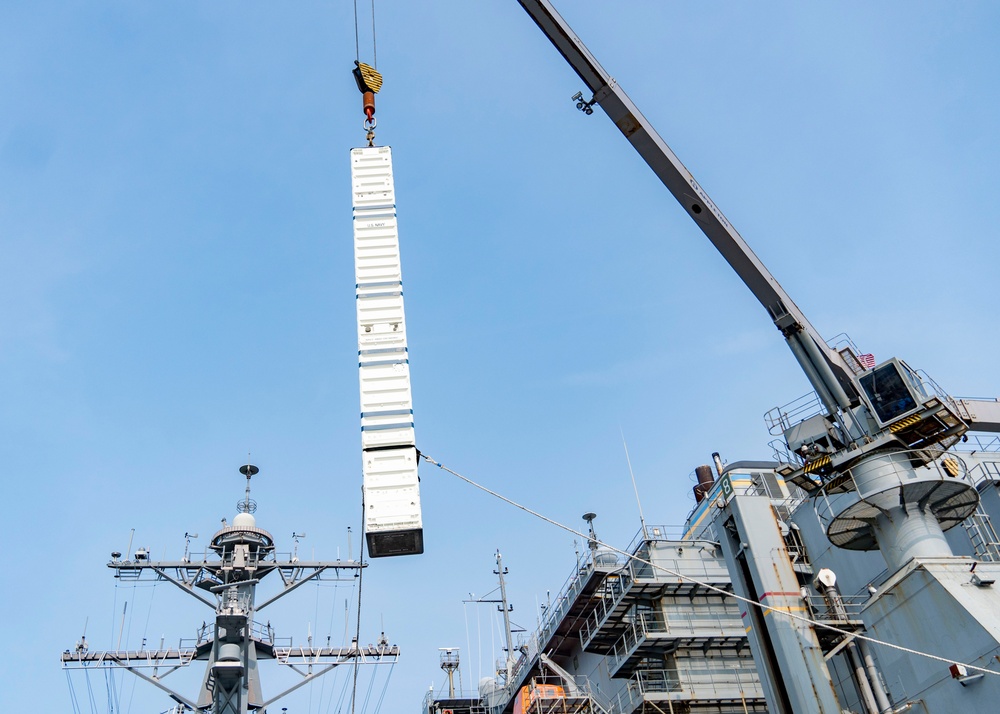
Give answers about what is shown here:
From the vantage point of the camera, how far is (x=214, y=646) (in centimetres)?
3244

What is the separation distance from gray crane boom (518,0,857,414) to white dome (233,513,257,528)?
70.1 ft

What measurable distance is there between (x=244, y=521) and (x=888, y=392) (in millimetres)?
24311

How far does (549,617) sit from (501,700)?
361 inches

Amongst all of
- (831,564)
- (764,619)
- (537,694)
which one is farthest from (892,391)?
(537,694)

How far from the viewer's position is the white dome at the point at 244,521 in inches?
1363

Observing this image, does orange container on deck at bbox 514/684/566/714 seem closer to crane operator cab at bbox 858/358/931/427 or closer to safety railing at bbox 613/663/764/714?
safety railing at bbox 613/663/764/714

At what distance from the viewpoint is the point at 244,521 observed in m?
34.8

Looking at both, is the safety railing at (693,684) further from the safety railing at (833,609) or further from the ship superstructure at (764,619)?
the safety railing at (833,609)

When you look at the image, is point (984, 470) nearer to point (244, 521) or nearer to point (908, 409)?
point (908, 409)

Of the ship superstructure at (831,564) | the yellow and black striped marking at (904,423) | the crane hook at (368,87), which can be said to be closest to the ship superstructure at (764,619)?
the ship superstructure at (831,564)

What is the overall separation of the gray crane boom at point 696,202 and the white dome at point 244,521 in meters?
21.4

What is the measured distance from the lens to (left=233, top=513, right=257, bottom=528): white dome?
34625 millimetres

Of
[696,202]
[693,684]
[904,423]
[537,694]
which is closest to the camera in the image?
[904,423]

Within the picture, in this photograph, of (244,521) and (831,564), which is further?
(244,521)
